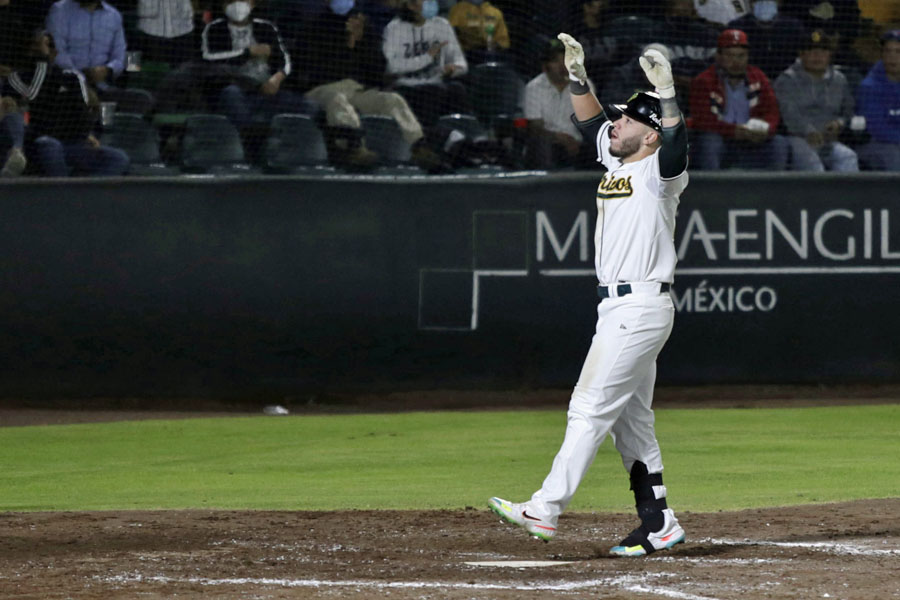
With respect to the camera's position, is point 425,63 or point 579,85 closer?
point 579,85

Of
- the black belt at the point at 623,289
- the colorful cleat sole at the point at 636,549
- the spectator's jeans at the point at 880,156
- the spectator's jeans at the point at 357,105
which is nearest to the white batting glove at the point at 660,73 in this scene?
the black belt at the point at 623,289

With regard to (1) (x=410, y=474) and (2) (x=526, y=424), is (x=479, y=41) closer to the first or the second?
(2) (x=526, y=424)

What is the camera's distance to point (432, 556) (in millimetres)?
5652

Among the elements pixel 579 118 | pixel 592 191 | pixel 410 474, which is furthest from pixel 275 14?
pixel 579 118

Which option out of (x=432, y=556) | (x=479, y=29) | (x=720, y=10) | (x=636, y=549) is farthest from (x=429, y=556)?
(x=720, y=10)

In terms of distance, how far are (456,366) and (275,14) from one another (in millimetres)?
3434

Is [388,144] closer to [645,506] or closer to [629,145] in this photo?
[629,145]

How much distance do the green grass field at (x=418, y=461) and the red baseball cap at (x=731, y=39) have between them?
10.5ft

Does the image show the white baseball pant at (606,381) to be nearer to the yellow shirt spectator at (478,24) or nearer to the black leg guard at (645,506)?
the black leg guard at (645,506)

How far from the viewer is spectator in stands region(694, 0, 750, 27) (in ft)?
40.9

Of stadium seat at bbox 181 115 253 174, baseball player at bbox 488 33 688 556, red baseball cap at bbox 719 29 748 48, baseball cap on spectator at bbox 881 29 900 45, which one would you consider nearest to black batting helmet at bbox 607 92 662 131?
baseball player at bbox 488 33 688 556

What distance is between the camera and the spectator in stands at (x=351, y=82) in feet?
39.2

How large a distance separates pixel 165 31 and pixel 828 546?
8.12 meters

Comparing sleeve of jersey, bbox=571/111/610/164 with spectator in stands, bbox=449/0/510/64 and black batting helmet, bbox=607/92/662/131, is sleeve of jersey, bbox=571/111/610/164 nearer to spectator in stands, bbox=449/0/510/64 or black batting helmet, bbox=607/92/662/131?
black batting helmet, bbox=607/92/662/131
